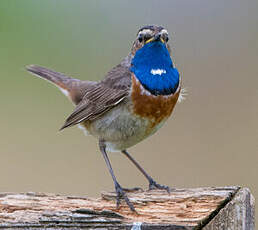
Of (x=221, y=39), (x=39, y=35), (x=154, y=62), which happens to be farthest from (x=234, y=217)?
(x=39, y=35)

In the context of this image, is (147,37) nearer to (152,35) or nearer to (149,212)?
(152,35)

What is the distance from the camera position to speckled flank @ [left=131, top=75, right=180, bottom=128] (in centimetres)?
547

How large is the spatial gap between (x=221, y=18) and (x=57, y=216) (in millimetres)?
6525

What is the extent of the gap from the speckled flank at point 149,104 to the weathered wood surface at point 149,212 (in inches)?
43.5

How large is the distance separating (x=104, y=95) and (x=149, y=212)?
1.89 meters

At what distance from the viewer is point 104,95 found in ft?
19.3

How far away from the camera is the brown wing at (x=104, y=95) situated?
562 cm

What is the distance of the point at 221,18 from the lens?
9.97 m

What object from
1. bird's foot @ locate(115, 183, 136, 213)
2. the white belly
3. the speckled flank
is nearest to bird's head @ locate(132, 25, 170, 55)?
the speckled flank

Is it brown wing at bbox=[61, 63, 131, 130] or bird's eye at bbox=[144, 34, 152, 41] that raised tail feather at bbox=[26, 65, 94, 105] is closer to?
brown wing at bbox=[61, 63, 131, 130]

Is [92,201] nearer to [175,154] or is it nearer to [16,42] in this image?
[175,154]

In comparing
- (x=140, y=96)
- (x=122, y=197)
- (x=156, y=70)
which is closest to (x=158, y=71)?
(x=156, y=70)

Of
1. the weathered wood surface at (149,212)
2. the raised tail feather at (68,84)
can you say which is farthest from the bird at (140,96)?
the weathered wood surface at (149,212)

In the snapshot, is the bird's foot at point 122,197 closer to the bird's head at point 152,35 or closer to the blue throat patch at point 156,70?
the blue throat patch at point 156,70
